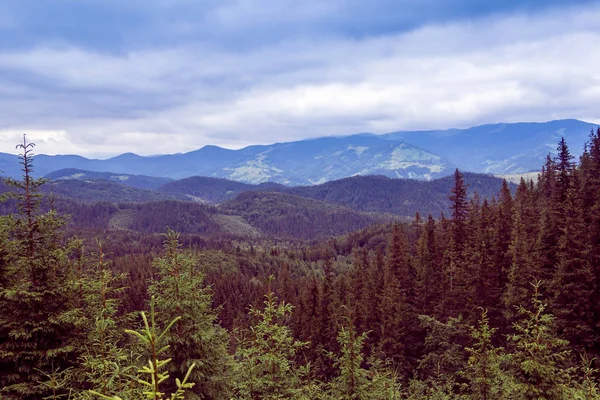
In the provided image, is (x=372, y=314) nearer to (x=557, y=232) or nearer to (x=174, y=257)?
Answer: (x=557, y=232)

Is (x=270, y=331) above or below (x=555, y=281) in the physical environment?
above

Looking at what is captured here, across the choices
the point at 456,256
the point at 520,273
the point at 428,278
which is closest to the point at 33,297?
the point at 520,273

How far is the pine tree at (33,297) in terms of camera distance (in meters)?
14.3

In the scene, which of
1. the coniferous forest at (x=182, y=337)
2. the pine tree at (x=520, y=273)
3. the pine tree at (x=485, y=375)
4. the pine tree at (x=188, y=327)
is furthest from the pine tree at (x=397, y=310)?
the pine tree at (x=188, y=327)

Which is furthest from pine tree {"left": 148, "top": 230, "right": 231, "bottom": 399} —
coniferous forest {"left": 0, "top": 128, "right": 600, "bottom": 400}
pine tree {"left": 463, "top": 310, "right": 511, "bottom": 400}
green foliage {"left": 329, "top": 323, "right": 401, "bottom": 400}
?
pine tree {"left": 463, "top": 310, "right": 511, "bottom": 400}

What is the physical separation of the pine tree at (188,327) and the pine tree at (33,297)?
4488mm

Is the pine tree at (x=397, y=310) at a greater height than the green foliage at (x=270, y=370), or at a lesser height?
lesser

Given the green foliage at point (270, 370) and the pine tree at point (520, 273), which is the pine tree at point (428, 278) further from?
the green foliage at point (270, 370)

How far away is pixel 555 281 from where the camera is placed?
1043 inches

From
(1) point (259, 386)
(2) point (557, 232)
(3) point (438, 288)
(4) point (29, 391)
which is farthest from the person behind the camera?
(3) point (438, 288)

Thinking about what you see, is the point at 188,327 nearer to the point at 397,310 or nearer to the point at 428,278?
the point at 397,310

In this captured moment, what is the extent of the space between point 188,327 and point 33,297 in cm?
659

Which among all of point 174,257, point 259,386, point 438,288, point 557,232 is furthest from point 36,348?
point 438,288

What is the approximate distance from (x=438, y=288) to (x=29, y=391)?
4195cm
